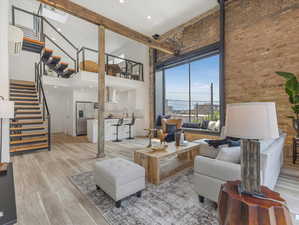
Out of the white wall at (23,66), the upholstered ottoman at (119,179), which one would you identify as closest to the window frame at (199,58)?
the upholstered ottoman at (119,179)

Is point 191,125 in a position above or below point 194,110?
A: below

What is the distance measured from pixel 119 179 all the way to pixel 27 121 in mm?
5142

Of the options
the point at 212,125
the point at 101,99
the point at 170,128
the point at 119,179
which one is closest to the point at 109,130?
the point at 101,99

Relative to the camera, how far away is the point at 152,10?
5.23 metres

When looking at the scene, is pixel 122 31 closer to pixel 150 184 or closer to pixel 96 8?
pixel 96 8

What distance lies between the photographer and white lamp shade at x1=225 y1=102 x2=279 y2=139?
109 centimetres

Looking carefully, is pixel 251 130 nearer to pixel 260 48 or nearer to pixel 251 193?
pixel 251 193

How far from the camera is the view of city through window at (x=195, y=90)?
5.53m

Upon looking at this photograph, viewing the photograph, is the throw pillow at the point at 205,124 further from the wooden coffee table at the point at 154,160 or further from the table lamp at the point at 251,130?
the table lamp at the point at 251,130

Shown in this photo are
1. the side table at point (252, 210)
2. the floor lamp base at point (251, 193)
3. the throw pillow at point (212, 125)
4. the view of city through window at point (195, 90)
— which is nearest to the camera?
the side table at point (252, 210)

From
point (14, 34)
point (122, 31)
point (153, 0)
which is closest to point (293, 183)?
point (122, 31)

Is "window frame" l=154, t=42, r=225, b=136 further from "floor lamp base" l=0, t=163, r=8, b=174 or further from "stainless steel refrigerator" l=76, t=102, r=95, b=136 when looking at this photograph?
"floor lamp base" l=0, t=163, r=8, b=174

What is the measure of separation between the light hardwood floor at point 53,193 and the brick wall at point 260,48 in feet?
7.34

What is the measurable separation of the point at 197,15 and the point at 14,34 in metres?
5.45
